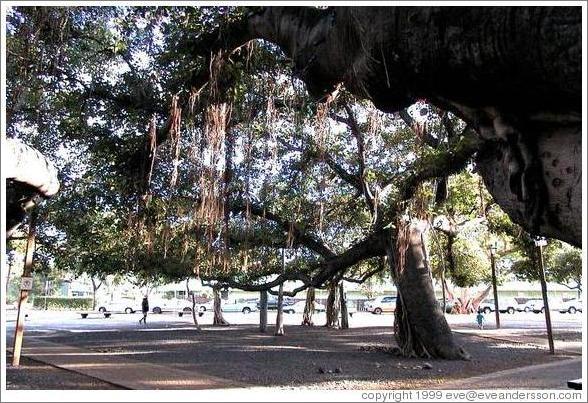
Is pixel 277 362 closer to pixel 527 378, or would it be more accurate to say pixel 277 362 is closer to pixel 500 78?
pixel 527 378

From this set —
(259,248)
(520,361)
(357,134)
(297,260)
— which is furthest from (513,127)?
(297,260)

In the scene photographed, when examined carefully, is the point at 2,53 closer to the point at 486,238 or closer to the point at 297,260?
the point at 297,260

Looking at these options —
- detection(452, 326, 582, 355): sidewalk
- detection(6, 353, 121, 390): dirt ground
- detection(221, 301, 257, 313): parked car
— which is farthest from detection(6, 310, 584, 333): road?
detection(6, 353, 121, 390): dirt ground

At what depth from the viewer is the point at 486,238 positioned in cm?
1962

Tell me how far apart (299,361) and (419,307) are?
306 cm

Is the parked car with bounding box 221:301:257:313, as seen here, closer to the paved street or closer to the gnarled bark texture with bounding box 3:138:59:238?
the paved street

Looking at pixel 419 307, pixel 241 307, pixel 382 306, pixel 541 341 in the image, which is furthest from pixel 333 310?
pixel 241 307

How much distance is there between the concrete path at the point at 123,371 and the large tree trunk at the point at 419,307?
5311 mm

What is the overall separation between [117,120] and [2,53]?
608 cm

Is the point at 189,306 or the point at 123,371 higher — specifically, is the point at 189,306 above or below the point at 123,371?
above

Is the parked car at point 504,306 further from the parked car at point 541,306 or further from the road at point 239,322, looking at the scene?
the road at point 239,322

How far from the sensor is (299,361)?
41.3 feet

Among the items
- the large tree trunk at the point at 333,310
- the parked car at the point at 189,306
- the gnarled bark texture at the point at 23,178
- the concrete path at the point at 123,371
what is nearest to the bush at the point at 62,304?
the parked car at the point at 189,306

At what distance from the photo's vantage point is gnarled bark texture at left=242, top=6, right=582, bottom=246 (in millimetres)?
3172
